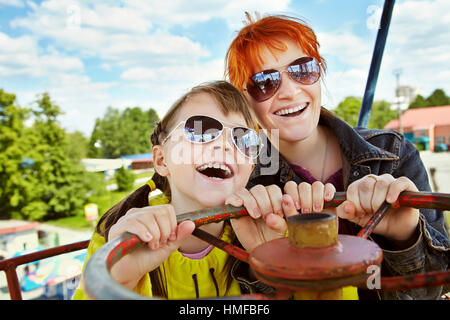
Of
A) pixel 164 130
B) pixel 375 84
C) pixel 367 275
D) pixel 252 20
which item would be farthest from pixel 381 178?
pixel 375 84

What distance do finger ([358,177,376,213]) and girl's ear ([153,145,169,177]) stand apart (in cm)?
70

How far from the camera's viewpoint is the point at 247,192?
3.22ft

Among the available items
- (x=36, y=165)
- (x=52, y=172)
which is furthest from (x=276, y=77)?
(x=52, y=172)

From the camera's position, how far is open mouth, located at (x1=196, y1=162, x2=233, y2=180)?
1.18 m

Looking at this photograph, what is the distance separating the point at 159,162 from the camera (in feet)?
4.54

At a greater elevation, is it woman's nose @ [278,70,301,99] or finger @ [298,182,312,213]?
woman's nose @ [278,70,301,99]

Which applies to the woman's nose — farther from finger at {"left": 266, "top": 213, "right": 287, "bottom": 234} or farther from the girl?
finger at {"left": 266, "top": 213, "right": 287, "bottom": 234}

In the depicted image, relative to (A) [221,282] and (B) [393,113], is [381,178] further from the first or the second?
(B) [393,113]

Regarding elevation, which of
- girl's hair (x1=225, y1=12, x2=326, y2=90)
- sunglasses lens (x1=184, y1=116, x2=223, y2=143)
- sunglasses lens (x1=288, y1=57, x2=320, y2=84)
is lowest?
sunglasses lens (x1=184, y1=116, x2=223, y2=143)

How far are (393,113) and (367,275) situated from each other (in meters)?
37.1

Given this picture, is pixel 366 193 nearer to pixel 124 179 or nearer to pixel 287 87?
pixel 287 87

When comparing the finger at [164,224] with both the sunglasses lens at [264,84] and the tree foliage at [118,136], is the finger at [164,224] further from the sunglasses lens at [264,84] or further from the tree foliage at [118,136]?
the tree foliage at [118,136]

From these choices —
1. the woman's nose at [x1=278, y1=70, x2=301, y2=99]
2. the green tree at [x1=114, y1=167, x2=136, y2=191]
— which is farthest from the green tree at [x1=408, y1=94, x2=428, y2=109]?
the woman's nose at [x1=278, y1=70, x2=301, y2=99]

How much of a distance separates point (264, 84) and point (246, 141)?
0.44 meters
